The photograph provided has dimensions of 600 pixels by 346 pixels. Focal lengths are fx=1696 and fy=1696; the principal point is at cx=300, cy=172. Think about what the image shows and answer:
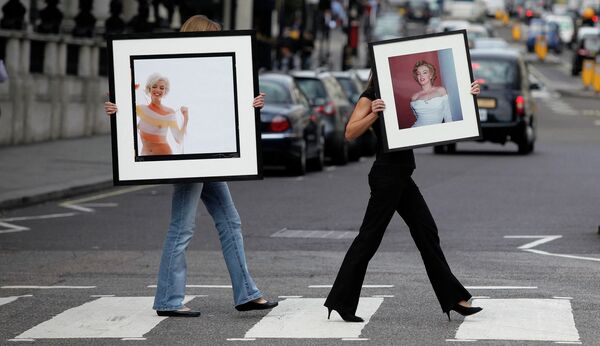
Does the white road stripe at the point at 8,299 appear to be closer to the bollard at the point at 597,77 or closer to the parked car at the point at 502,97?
the parked car at the point at 502,97

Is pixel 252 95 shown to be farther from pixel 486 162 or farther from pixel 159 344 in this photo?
pixel 486 162

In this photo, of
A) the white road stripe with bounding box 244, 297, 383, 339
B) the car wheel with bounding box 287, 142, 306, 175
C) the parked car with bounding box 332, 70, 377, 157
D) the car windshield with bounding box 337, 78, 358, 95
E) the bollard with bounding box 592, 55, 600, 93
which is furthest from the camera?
the bollard with bounding box 592, 55, 600, 93

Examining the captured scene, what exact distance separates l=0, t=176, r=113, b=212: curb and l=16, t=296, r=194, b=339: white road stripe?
8.87 meters

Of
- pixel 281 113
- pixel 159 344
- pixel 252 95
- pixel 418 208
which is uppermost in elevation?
pixel 281 113

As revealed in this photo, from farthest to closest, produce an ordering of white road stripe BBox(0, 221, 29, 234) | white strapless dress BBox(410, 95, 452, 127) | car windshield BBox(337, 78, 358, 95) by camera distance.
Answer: car windshield BBox(337, 78, 358, 95) < white road stripe BBox(0, 221, 29, 234) < white strapless dress BBox(410, 95, 452, 127)

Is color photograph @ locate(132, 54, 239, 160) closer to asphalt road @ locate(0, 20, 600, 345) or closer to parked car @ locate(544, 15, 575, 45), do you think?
asphalt road @ locate(0, 20, 600, 345)

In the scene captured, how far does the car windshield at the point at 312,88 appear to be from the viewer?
30.2 m

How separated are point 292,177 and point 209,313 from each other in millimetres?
15200

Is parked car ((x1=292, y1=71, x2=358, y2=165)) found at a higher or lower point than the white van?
lower

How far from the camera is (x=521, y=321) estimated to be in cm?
988

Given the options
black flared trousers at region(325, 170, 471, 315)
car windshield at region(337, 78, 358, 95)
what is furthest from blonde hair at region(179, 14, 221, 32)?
car windshield at region(337, 78, 358, 95)

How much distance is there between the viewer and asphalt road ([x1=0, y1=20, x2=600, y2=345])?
9742 mm

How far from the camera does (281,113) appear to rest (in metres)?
25.5

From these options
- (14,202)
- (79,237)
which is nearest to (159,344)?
(79,237)
